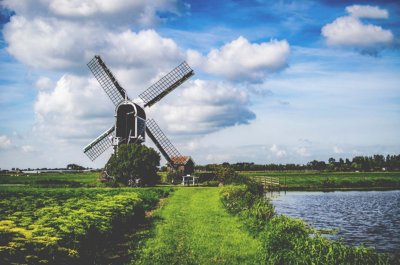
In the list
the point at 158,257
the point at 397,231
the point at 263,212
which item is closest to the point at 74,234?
the point at 158,257

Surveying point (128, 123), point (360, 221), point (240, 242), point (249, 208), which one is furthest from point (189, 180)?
point (240, 242)

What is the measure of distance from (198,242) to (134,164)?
35.1 metres

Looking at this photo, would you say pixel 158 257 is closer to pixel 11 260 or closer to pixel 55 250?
pixel 55 250

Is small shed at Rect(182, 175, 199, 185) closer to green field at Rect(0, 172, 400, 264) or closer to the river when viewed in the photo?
the river

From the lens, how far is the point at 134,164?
48.9 m

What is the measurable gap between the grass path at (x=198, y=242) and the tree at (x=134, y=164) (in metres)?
26.9

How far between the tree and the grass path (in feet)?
88.4

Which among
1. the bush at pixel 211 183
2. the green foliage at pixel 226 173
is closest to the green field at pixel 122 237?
the green foliage at pixel 226 173

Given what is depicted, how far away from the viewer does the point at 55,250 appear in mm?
8602

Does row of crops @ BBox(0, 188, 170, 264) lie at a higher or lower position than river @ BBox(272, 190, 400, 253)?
higher

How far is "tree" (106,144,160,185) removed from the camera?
4856 centimetres

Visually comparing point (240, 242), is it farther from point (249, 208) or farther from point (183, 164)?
point (183, 164)

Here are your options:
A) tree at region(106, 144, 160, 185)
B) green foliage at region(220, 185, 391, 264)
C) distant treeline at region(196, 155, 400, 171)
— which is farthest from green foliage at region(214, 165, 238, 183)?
distant treeline at region(196, 155, 400, 171)

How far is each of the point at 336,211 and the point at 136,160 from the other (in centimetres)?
2562
